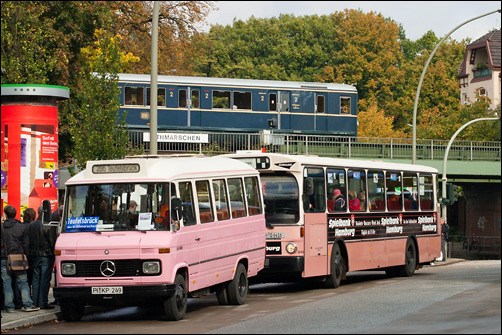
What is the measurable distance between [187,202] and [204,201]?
27.0 inches

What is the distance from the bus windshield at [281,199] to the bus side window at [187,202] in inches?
163

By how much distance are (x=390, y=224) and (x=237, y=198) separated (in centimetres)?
716

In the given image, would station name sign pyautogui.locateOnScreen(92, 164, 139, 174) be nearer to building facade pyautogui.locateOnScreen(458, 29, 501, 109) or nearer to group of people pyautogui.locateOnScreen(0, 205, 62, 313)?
group of people pyautogui.locateOnScreen(0, 205, 62, 313)

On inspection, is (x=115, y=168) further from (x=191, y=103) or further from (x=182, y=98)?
(x=191, y=103)

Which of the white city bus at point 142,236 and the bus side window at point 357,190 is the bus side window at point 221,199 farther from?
the bus side window at point 357,190

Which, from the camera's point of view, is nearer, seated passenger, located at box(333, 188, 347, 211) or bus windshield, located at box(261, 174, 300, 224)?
bus windshield, located at box(261, 174, 300, 224)

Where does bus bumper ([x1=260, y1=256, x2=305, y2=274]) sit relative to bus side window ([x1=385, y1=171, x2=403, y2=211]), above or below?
below

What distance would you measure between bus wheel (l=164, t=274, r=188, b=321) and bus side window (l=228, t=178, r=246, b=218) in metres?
2.72

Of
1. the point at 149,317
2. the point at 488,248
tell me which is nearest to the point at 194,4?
the point at 488,248

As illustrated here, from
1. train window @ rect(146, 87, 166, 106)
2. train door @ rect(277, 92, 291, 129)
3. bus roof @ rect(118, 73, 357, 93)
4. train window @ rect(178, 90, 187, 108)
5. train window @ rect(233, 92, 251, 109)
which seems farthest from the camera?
train door @ rect(277, 92, 291, 129)

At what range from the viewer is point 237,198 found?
18.7m

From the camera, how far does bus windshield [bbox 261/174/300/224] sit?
813 inches

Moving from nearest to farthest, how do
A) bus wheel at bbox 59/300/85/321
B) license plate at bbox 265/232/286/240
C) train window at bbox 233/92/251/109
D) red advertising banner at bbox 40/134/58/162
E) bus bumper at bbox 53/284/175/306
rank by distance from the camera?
bus bumper at bbox 53/284/175/306 → bus wheel at bbox 59/300/85/321 → license plate at bbox 265/232/286/240 → red advertising banner at bbox 40/134/58/162 → train window at bbox 233/92/251/109

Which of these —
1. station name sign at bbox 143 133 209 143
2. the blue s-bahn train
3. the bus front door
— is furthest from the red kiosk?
the blue s-bahn train
